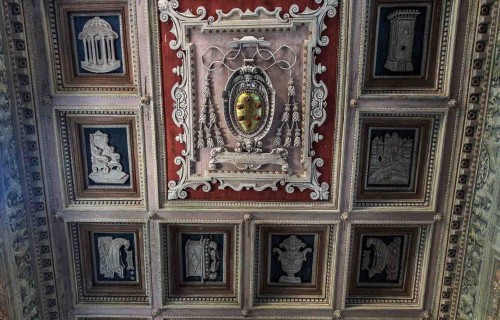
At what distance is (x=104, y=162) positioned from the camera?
6.35 m

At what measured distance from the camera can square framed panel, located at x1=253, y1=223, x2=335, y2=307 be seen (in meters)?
6.59

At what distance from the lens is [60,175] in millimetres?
6281

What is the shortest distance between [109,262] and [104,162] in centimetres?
164

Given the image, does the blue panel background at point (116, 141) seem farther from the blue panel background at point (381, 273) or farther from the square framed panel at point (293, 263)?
the blue panel background at point (381, 273)

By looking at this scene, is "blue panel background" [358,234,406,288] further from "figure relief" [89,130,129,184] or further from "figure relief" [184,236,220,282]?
"figure relief" [89,130,129,184]

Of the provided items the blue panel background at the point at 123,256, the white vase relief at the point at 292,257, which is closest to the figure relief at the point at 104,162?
the blue panel background at the point at 123,256

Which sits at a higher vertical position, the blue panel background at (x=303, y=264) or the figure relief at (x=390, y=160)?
the figure relief at (x=390, y=160)

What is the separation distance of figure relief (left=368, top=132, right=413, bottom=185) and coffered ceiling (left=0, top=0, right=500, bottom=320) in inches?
0.8

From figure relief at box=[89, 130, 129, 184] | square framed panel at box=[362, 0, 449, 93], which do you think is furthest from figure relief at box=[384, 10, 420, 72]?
figure relief at box=[89, 130, 129, 184]

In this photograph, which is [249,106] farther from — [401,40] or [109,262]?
[109,262]

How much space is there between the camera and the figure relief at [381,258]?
21.9ft

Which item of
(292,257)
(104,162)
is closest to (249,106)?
(104,162)

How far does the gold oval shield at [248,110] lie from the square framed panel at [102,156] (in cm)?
142

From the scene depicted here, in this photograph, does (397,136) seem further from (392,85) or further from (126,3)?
(126,3)
